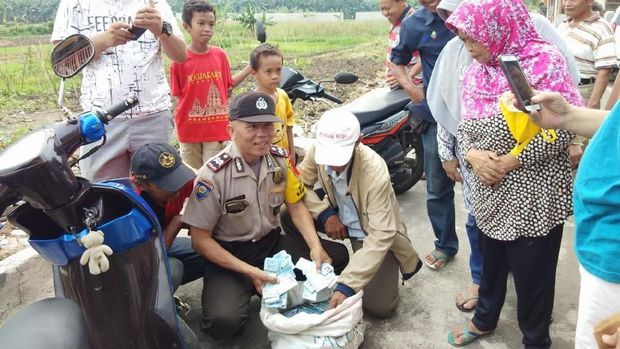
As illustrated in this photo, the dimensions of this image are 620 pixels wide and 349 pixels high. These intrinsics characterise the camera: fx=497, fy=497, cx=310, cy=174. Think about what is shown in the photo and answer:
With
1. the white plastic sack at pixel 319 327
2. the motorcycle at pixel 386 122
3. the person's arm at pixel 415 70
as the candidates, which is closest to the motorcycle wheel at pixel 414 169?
the motorcycle at pixel 386 122

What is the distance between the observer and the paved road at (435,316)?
240cm

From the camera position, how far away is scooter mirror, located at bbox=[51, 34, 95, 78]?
1.58m

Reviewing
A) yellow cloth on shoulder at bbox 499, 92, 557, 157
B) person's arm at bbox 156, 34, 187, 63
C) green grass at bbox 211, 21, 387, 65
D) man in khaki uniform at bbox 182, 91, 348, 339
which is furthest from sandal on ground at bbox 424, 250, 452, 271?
green grass at bbox 211, 21, 387, 65

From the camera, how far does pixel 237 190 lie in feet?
7.74

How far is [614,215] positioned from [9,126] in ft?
23.7

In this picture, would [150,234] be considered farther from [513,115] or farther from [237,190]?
[513,115]

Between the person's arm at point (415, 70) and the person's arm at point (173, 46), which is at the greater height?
the person's arm at point (173, 46)

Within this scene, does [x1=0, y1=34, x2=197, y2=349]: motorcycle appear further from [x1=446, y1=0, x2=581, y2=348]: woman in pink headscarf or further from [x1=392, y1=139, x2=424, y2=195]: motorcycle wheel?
[x1=392, y1=139, x2=424, y2=195]: motorcycle wheel

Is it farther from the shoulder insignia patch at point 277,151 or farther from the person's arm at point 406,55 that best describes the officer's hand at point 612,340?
the person's arm at point 406,55

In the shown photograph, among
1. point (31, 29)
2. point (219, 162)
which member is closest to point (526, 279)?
point (219, 162)

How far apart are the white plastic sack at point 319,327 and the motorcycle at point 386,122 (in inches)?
68.8

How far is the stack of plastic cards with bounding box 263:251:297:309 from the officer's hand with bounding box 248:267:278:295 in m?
0.02

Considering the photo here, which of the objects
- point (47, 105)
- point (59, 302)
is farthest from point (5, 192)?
point (47, 105)

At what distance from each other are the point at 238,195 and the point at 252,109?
16.3 inches
